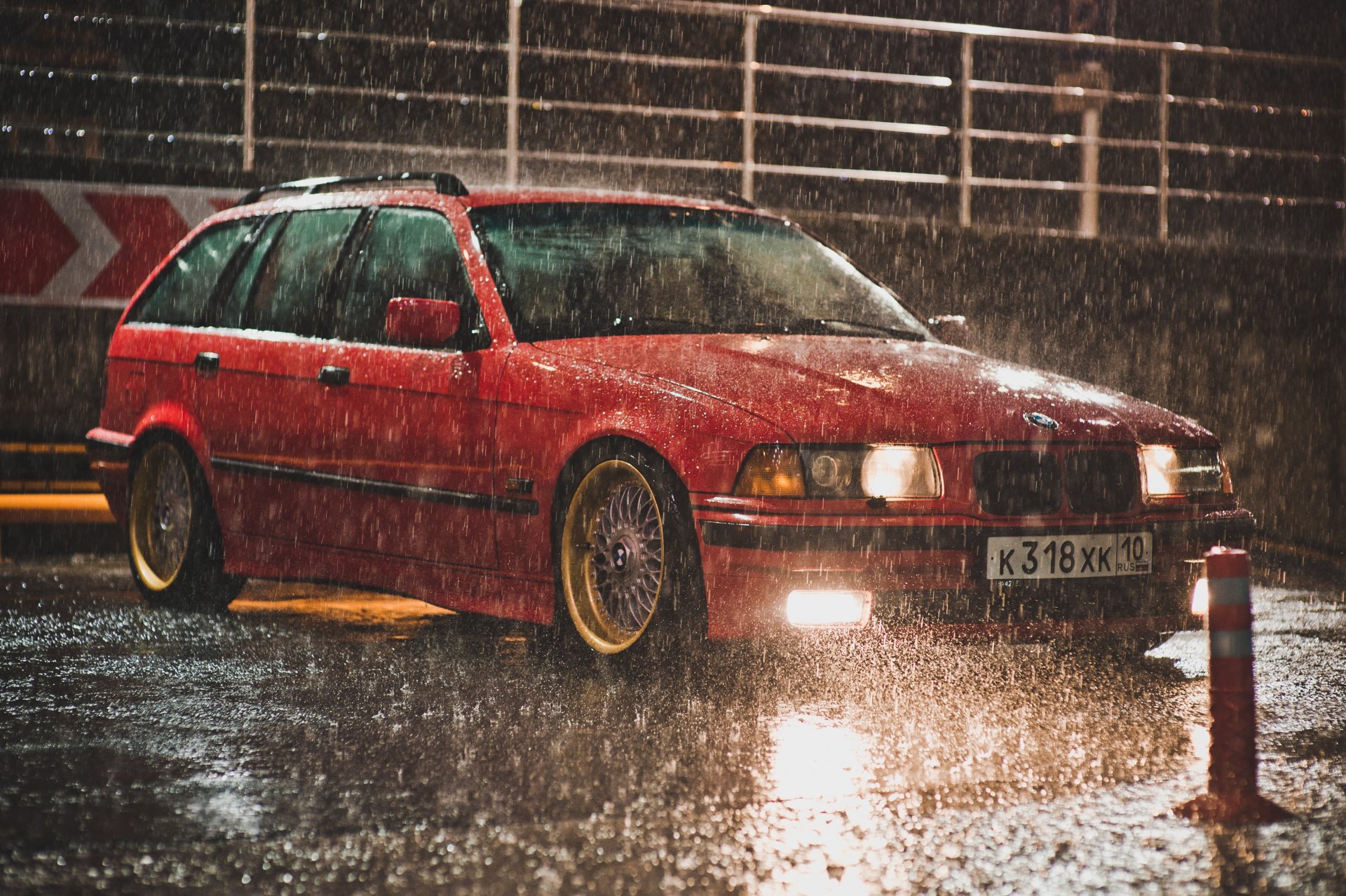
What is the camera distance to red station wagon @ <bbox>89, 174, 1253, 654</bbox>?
19.0 feet

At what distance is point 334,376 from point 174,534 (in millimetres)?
1353

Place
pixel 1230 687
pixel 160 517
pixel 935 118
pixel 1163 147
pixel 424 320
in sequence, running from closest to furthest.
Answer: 1. pixel 1230 687
2. pixel 424 320
3. pixel 160 517
4. pixel 1163 147
5. pixel 935 118

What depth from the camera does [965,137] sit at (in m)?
13.9

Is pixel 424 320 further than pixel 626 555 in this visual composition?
Yes

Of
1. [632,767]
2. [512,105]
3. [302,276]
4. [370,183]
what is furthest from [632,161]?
[632,767]

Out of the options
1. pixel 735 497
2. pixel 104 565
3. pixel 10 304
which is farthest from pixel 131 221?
pixel 735 497

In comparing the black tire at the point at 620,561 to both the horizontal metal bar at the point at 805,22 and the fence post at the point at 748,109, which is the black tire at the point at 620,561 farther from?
the fence post at the point at 748,109

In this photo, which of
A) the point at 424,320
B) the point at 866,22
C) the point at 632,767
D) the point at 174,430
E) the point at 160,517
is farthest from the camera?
the point at 866,22

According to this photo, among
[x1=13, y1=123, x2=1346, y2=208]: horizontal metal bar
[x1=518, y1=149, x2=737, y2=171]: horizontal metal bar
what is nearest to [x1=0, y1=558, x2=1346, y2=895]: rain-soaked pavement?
[x1=13, y1=123, x2=1346, y2=208]: horizontal metal bar

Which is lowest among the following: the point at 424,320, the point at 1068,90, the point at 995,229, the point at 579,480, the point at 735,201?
the point at 579,480

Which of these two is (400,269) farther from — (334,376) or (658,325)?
(658,325)

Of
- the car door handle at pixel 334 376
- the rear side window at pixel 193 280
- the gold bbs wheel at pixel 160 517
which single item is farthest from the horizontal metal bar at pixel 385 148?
the car door handle at pixel 334 376

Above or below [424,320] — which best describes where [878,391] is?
below

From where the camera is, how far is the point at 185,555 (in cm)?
798
